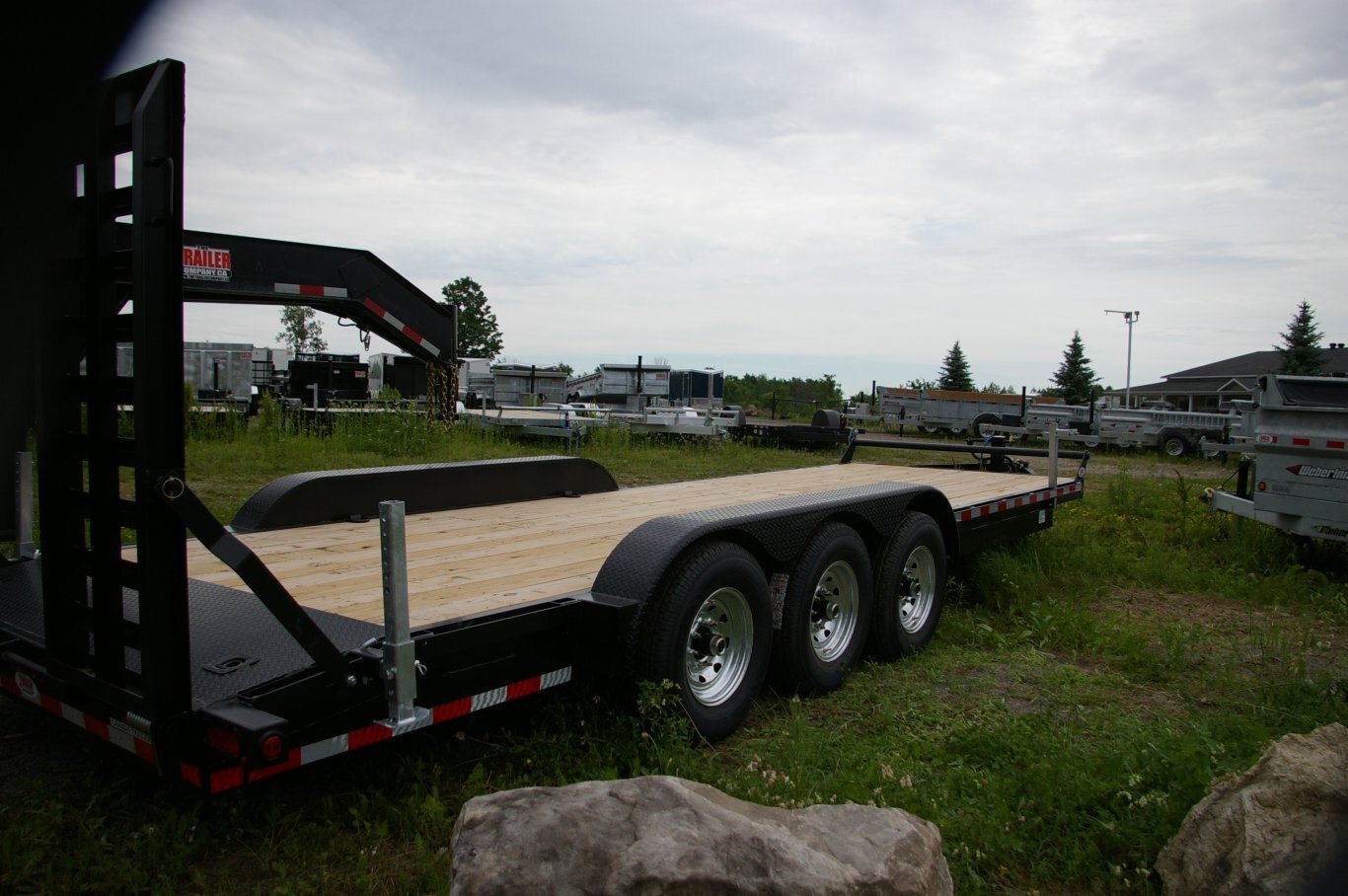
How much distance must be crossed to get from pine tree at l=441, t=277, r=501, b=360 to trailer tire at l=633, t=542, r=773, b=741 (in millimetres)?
75052

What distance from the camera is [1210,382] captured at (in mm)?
61938

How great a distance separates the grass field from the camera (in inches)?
117

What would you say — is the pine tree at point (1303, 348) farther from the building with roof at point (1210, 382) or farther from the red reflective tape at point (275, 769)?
the red reflective tape at point (275, 769)

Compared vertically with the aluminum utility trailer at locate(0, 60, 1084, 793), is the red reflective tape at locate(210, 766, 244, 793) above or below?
below

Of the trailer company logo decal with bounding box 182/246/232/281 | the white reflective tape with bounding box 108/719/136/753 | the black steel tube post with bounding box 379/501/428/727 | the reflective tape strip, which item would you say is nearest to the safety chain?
the reflective tape strip

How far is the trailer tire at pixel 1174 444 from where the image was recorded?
2438 cm

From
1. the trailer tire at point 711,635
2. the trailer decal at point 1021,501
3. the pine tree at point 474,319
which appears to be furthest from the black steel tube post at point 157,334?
the pine tree at point 474,319

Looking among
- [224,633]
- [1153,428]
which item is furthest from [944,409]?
[224,633]

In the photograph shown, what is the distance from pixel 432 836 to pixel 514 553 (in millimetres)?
1571

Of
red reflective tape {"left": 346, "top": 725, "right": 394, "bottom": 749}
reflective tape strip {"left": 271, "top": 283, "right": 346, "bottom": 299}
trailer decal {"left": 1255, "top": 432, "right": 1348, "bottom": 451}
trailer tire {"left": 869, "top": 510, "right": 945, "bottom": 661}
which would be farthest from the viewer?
reflective tape strip {"left": 271, "top": 283, "right": 346, "bottom": 299}

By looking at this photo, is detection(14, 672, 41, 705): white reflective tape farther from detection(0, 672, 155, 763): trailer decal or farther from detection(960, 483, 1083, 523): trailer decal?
detection(960, 483, 1083, 523): trailer decal

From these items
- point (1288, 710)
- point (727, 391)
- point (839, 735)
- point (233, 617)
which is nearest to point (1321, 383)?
point (1288, 710)

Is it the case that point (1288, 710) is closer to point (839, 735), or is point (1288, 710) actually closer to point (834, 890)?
point (839, 735)

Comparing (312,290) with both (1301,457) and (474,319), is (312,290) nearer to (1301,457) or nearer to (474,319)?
(1301,457)
